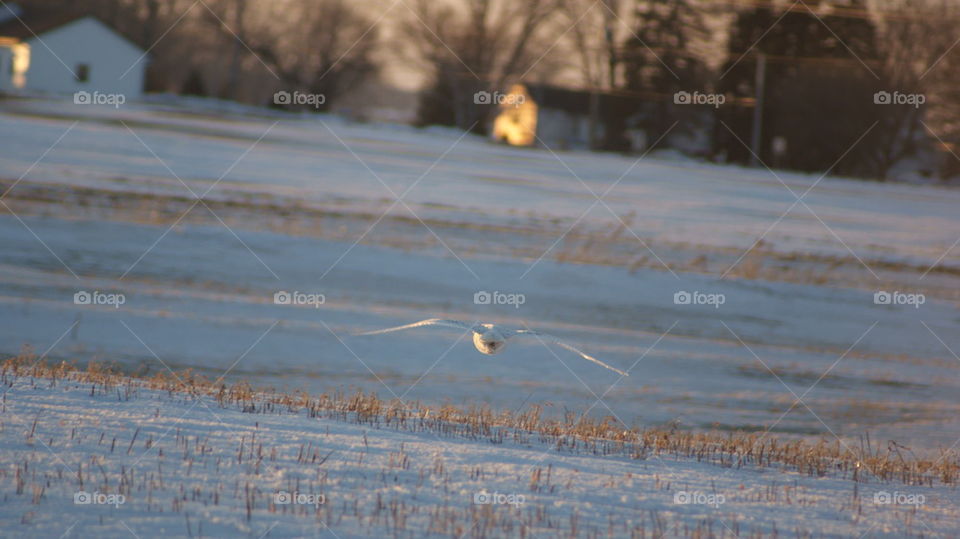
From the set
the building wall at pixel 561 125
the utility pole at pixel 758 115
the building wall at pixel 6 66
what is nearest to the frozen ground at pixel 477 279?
the utility pole at pixel 758 115

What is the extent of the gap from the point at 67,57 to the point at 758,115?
3404 centimetres

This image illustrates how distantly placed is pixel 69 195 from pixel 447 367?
11.4 metres

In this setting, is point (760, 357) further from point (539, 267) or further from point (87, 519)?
point (87, 519)

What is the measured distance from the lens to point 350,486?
20.5ft

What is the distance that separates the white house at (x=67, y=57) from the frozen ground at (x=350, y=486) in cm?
4540

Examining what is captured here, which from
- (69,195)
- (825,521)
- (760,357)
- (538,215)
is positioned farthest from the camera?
(538,215)

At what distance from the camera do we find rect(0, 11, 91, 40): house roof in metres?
51.1

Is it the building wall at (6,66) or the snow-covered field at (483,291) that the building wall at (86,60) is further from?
the snow-covered field at (483,291)

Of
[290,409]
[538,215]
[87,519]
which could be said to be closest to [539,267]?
[538,215]

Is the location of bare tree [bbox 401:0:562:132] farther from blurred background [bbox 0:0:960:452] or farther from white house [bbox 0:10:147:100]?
white house [bbox 0:10:147:100]

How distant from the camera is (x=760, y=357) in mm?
14727

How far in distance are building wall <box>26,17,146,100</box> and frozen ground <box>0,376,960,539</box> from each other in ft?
150

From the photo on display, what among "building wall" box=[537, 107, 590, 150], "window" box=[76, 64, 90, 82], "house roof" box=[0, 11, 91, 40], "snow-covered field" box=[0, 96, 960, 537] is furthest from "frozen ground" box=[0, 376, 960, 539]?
"building wall" box=[537, 107, 590, 150]

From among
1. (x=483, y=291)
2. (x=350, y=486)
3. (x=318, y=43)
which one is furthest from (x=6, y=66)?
(x=350, y=486)
